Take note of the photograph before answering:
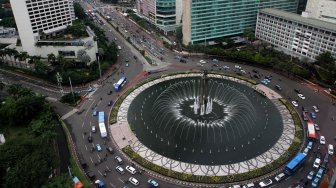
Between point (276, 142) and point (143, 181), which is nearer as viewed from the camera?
point (143, 181)

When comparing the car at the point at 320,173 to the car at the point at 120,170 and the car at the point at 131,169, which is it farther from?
the car at the point at 120,170

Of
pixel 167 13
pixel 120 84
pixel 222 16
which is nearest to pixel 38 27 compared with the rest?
pixel 120 84

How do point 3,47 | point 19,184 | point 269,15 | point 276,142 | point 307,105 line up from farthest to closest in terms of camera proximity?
point 269,15
point 3,47
point 307,105
point 276,142
point 19,184

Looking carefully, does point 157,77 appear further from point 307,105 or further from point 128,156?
point 307,105

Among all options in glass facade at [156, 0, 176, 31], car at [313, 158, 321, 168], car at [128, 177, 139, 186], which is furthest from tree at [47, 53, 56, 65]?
car at [313, 158, 321, 168]

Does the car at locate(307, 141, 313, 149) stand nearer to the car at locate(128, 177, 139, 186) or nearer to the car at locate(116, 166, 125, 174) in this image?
the car at locate(128, 177, 139, 186)

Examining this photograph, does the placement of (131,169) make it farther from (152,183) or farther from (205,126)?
(205,126)

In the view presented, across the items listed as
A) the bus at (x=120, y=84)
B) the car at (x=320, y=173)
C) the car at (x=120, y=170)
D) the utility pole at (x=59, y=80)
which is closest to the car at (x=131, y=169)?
the car at (x=120, y=170)

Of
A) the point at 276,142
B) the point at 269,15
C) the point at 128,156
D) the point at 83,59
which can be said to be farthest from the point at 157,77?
the point at 269,15
